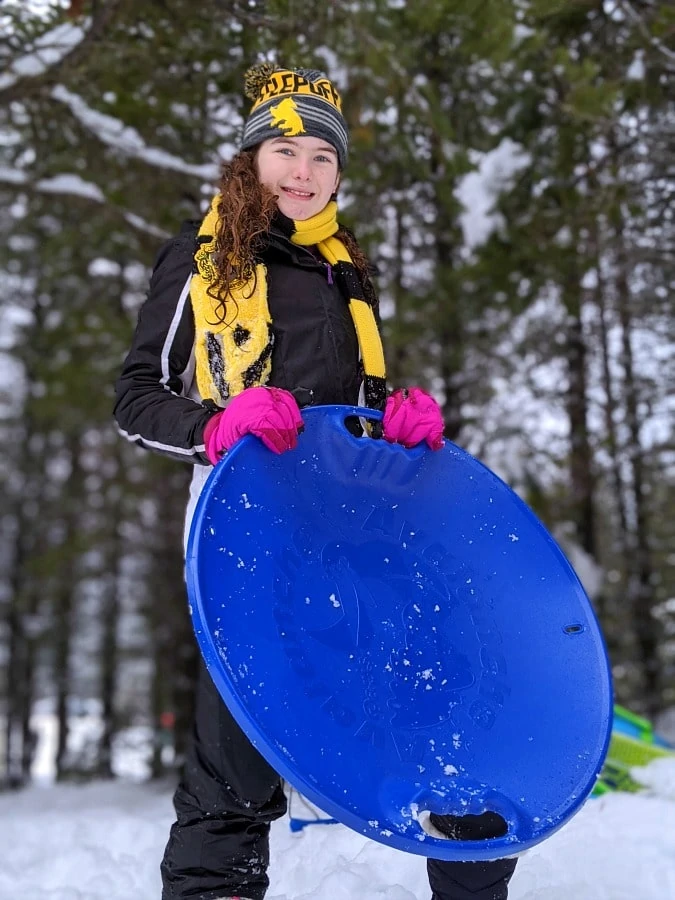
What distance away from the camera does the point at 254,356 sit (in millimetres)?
2248

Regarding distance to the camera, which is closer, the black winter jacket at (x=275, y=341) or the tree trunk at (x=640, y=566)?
the black winter jacket at (x=275, y=341)

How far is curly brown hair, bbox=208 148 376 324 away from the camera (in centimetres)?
228

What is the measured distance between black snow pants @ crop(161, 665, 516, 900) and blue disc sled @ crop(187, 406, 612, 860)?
0.28 meters

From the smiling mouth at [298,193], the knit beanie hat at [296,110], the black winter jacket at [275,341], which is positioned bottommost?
the black winter jacket at [275,341]

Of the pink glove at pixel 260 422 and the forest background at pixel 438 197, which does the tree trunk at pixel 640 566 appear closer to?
the forest background at pixel 438 197

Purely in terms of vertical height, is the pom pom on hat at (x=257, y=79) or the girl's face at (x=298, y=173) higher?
the pom pom on hat at (x=257, y=79)

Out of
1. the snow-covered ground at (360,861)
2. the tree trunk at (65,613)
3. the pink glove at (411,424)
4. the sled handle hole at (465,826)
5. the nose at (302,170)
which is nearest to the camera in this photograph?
the sled handle hole at (465,826)

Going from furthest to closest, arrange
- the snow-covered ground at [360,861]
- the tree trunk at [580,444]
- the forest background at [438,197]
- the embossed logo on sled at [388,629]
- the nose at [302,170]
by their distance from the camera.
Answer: the tree trunk at [580,444], the forest background at [438,197], the snow-covered ground at [360,861], the nose at [302,170], the embossed logo on sled at [388,629]

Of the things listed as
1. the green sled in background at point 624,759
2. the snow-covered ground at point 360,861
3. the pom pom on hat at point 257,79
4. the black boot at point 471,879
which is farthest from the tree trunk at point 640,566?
the black boot at point 471,879

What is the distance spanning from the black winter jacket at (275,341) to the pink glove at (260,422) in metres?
0.18

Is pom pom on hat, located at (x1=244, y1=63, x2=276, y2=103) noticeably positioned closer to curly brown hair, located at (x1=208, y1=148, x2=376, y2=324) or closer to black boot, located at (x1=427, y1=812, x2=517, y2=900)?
curly brown hair, located at (x1=208, y1=148, x2=376, y2=324)

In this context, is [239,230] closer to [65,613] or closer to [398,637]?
[398,637]

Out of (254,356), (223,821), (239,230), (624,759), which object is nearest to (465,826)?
(223,821)

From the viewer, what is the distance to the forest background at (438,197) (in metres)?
4.60
